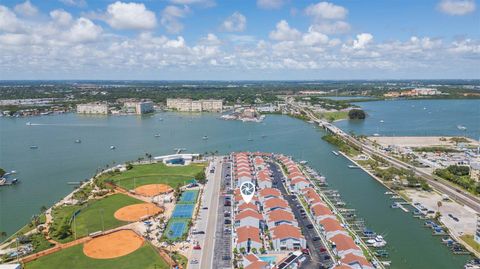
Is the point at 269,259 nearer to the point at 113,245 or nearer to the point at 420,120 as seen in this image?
the point at 113,245

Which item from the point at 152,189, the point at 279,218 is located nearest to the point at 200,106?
the point at 152,189

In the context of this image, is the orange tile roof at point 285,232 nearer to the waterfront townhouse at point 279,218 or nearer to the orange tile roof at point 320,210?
the waterfront townhouse at point 279,218

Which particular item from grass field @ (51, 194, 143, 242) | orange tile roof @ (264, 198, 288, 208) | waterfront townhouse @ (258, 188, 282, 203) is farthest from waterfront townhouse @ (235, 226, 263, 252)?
grass field @ (51, 194, 143, 242)

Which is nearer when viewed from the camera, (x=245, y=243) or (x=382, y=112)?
(x=245, y=243)

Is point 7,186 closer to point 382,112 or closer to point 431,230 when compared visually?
point 431,230

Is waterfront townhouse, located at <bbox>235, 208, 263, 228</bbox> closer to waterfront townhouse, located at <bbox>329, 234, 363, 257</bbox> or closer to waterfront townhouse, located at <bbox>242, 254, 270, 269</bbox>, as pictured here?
waterfront townhouse, located at <bbox>242, 254, 270, 269</bbox>

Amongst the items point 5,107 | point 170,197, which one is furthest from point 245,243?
point 5,107
